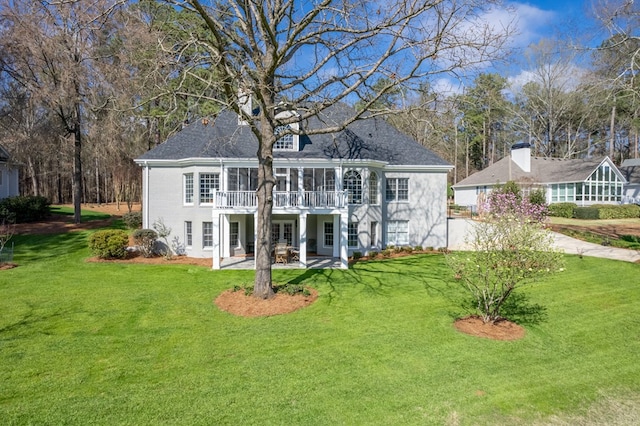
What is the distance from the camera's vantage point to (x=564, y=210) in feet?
94.9

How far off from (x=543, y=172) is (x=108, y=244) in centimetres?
3808

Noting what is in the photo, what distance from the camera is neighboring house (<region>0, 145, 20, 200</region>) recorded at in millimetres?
25188

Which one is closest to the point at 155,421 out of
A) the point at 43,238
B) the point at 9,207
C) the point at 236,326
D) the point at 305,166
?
the point at 236,326

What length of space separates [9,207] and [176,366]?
23248 millimetres

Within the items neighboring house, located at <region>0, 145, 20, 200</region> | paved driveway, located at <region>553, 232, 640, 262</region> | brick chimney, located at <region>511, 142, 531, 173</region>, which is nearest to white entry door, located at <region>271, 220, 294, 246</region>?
paved driveway, located at <region>553, 232, 640, 262</region>

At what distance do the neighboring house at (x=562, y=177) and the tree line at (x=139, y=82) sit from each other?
23.7ft

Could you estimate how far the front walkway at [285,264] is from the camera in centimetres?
1495

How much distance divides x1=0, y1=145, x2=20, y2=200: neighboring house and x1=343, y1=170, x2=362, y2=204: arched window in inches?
968

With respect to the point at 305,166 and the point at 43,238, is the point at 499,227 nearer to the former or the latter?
the point at 305,166

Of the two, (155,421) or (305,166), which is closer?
(155,421)

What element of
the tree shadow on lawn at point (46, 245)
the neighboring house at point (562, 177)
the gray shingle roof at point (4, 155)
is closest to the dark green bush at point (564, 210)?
the neighboring house at point (562, 177)

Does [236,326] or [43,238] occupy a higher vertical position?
[43,238]

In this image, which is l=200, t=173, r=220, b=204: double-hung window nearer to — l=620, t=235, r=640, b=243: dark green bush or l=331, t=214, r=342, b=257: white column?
l=331, t=214, r=342, b=257: white column

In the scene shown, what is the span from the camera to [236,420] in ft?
15.8
